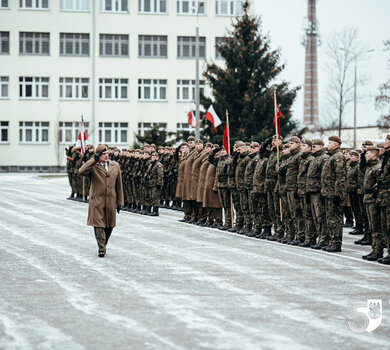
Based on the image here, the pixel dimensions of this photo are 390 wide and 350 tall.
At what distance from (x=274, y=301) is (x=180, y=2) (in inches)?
2264

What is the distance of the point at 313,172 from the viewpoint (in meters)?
15.5

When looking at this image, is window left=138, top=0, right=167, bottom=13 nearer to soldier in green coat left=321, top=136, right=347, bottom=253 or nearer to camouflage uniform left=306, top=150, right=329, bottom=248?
camouflage uniform left=306, top=150, right=329, bottom=248

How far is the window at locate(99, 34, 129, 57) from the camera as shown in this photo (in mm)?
63469

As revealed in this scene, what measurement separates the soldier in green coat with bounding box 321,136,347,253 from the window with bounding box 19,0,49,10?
51441mm

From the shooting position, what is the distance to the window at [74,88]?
63531 millimetres

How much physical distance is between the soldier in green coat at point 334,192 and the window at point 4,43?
51.2 metres

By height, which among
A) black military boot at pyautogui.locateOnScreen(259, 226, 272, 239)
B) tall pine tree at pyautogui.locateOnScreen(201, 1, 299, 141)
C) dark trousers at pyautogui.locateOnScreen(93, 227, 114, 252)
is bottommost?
black military boot at pyautogui.locateOnScreen(259, 226, 272, 239)

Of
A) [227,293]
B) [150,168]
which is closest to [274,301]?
[227,293]

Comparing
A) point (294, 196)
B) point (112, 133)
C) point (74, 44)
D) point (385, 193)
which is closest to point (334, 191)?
point (294, 196)

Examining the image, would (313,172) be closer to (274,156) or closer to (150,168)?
(274,156)

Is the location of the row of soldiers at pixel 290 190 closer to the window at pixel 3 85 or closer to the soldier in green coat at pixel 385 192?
the soldier in green coat at pixel 385 192

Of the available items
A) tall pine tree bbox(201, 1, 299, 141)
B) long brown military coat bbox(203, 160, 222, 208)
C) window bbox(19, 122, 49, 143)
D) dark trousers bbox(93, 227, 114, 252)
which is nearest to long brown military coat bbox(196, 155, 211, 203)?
long brown military coat bbox(203, 160, 222, 208)

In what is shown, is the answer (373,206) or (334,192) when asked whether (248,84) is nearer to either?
(334,192)

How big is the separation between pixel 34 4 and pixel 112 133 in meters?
11.6
